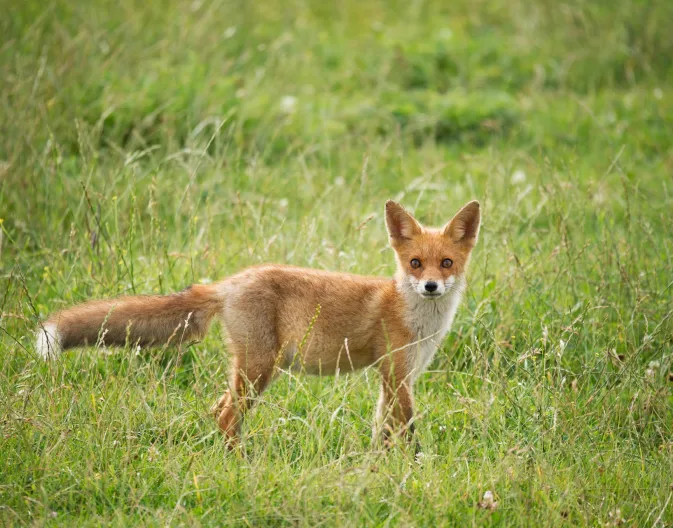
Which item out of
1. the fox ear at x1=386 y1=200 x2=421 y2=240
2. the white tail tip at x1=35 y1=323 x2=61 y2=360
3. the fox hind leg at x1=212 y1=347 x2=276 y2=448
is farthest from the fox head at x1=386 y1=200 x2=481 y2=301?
the white tail tip at x1=35 y1=323 x2=61 y2=360

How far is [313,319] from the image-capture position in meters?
4.22

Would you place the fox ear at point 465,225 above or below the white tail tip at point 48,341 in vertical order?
above

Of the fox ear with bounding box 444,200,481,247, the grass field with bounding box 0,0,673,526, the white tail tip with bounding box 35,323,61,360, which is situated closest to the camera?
the grass field with bounding box 0,0,673,526

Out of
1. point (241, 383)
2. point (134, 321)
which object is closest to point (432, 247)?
point (241, 383)

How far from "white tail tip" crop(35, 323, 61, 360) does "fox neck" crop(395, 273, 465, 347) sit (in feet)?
6.63

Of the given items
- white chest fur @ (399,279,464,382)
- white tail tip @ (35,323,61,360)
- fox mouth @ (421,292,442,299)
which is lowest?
white chest fur @ (399,279,464,382)

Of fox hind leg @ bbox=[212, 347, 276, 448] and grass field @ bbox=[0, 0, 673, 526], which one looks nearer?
grass field @ bbox=[0, 0, 673, 526]

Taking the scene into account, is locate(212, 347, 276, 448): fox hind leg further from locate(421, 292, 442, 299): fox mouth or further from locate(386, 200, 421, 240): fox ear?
locate(386, 200, 421, 240): fox ear

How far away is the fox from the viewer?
4.31 metres

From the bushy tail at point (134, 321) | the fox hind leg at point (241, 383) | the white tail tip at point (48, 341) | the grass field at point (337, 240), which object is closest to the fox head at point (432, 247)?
the grass field at point (337, 240)

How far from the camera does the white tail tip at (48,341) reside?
4117mm

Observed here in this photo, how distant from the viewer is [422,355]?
15.8ft

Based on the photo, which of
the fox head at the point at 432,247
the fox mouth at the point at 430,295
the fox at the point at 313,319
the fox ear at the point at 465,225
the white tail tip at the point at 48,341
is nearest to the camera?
the white tail tip at the point at 48,341

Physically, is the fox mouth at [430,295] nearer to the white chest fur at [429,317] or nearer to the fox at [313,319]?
the fox at [313,319]
